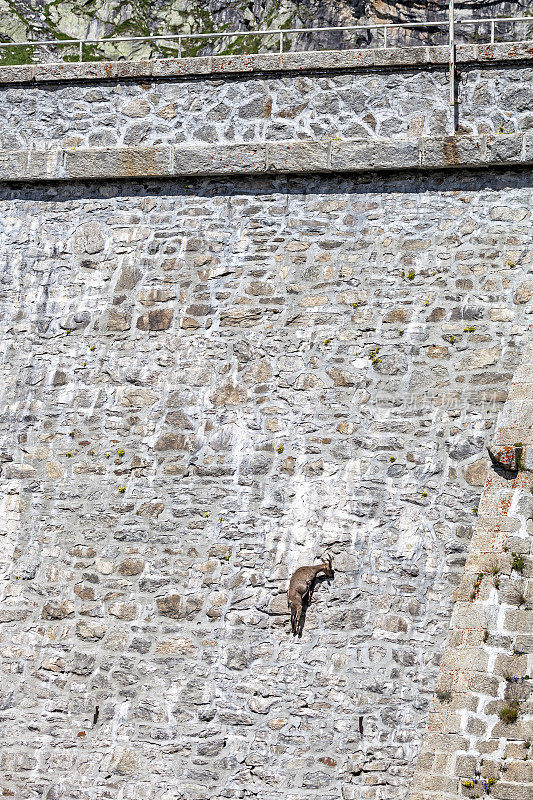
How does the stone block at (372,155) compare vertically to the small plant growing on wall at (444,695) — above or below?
above

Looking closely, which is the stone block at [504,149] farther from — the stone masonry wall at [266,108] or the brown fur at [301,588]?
the brown fur at [301,588]

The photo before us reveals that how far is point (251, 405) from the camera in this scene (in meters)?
7.34

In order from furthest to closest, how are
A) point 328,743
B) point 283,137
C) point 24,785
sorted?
point 283,137 < point 24,785 < point 328,743

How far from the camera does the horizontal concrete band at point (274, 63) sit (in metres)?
7.42

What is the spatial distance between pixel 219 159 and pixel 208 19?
5.88 metres

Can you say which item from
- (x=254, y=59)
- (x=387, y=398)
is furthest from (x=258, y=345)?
(x=254, y=59)

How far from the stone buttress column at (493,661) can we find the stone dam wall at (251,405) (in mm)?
40

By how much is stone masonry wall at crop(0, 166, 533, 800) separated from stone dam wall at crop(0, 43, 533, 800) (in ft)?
0.07

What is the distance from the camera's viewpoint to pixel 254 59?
7703mm

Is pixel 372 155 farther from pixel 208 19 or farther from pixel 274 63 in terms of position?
pixel 208 19

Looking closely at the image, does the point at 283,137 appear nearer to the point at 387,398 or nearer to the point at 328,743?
the point at 387,398

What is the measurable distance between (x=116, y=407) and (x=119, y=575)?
4.54 feet

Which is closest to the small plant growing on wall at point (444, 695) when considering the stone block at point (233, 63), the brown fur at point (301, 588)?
the brown fur at point (301, 588)

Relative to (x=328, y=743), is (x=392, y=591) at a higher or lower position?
higher
